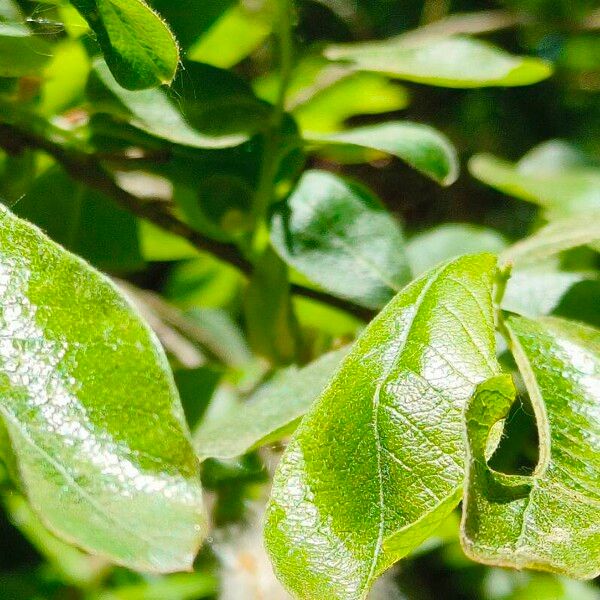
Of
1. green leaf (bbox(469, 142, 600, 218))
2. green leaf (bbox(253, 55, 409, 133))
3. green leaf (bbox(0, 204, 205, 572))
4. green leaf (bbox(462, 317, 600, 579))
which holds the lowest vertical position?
green leaf (bbox(469, 142, 600, 218))

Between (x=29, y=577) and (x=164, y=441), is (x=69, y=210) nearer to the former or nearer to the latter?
(x=164, y=441)

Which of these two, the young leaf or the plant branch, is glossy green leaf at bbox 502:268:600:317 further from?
the young leaf

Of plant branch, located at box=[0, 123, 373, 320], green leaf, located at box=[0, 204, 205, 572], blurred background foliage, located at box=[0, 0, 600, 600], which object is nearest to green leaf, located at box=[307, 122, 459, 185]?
blurred background foliage, located at box=[0, 0, 600, 600]

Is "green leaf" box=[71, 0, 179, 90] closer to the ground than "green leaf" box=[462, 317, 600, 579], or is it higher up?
higher up

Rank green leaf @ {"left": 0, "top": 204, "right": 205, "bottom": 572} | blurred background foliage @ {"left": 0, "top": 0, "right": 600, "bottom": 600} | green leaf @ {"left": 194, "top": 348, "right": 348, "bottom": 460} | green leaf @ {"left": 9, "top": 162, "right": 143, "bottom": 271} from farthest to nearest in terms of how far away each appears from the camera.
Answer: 1. green leaf @ {"left": 9, "top": 162, "right": 143, "bottom": 271}
2. blurred background foliage @ {"left": 0, "top": 0, "right": 600, "bottom": 600}
3. green leaf @ {"left": 194, "top": 348, "right": 348, "bottom": 460}
4. green leaf @ {"left": 0, "top": 204, "right": 205, "bottom": 572}

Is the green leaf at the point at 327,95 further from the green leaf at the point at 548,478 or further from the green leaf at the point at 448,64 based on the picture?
the green leaf at the point at 548,478

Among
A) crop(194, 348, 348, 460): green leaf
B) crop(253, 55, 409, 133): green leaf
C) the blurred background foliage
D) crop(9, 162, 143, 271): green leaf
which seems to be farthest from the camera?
crop(253, 55, 409, 133): green leaf

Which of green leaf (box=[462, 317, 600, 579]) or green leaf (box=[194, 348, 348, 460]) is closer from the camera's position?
green leaf (box=[462, 317, 600, 579])
